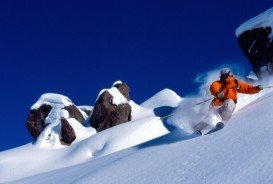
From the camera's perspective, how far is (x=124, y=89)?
108 ft

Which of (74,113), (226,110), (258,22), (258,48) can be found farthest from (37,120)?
(226,110)

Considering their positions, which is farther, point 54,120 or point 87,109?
point 87,109

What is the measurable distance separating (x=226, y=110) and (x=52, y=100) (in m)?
24.8

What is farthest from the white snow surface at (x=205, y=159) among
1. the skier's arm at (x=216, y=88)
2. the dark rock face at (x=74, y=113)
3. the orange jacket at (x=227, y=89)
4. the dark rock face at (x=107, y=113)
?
the dark rock face at (x=74, y=113)

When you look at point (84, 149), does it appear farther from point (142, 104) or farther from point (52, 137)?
point (142, 104)

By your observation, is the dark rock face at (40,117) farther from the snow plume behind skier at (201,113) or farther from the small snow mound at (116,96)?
the snow plume behind skier at (201,113)

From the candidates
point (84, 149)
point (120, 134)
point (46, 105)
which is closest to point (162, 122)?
point (120, 134)

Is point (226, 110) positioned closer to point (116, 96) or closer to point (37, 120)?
point (116, 96)

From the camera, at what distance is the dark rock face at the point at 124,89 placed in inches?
1291

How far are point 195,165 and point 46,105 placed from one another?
89.9 feet

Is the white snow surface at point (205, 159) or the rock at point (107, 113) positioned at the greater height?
the rock at point (107, 113)

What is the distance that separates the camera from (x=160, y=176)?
24.5 ft

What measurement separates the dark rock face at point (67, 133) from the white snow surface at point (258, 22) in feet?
37.0

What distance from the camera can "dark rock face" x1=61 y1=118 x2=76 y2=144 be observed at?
29116 millimetres
